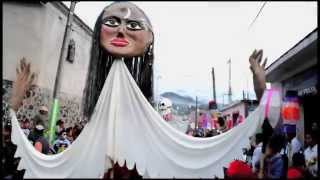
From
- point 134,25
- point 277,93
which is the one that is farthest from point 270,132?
point 134,25

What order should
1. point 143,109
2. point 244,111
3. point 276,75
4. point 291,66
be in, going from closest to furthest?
point 143,109, point 291,66, point 276,75, point 244,111

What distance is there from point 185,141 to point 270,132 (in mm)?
687

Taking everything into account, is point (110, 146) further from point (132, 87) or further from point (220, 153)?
point (220, 153)

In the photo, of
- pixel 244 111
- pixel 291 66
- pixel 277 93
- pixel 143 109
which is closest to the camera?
pixel 277 93

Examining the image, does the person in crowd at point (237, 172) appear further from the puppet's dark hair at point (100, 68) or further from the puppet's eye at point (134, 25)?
the puppet's eye at point (134, 25)

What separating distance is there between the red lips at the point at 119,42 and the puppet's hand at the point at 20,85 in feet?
2.91

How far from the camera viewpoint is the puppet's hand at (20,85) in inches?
142

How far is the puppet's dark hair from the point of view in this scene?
11.7ft

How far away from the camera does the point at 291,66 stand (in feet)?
36.1

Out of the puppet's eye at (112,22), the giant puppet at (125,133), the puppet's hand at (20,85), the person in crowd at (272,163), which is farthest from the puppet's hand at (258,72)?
the puppet's hand at (20,85)

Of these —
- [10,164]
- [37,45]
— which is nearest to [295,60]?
[10,164]

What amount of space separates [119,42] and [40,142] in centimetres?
218

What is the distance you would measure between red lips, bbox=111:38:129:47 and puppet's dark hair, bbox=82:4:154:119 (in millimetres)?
116

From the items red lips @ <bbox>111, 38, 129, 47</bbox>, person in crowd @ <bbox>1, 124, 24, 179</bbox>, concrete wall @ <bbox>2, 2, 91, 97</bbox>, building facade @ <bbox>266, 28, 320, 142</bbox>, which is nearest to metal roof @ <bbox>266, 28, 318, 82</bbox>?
building facade @ <bbox>266, 28, 320, 142</bbox>
